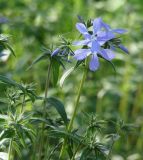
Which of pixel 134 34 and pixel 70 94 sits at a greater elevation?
pixel 134 34

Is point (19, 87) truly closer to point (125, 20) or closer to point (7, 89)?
point (7, 89)

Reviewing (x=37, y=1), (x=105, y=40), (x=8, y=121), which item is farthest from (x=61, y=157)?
(x=37, y=1)

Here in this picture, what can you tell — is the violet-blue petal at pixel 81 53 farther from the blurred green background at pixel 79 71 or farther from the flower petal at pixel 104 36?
the blurred green background at pixel 79 71

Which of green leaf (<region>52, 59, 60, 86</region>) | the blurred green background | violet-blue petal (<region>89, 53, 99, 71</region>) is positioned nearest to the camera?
violet-blue petal (<region>89, 53, 99, 71</region>)

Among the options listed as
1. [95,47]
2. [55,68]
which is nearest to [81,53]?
[95,47]

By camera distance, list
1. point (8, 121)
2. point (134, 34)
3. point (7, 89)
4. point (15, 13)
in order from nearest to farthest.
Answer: point (8, 121)
point (7, 89)
point (134, 34)
point (15, 13)

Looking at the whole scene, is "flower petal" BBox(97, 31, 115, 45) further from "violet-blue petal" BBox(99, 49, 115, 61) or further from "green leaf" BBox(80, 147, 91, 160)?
"green leaf" BBox(80, 147, 91, 160)

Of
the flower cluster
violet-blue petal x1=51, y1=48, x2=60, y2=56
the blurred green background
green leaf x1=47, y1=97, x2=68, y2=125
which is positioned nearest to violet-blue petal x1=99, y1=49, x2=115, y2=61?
the flower cluster
